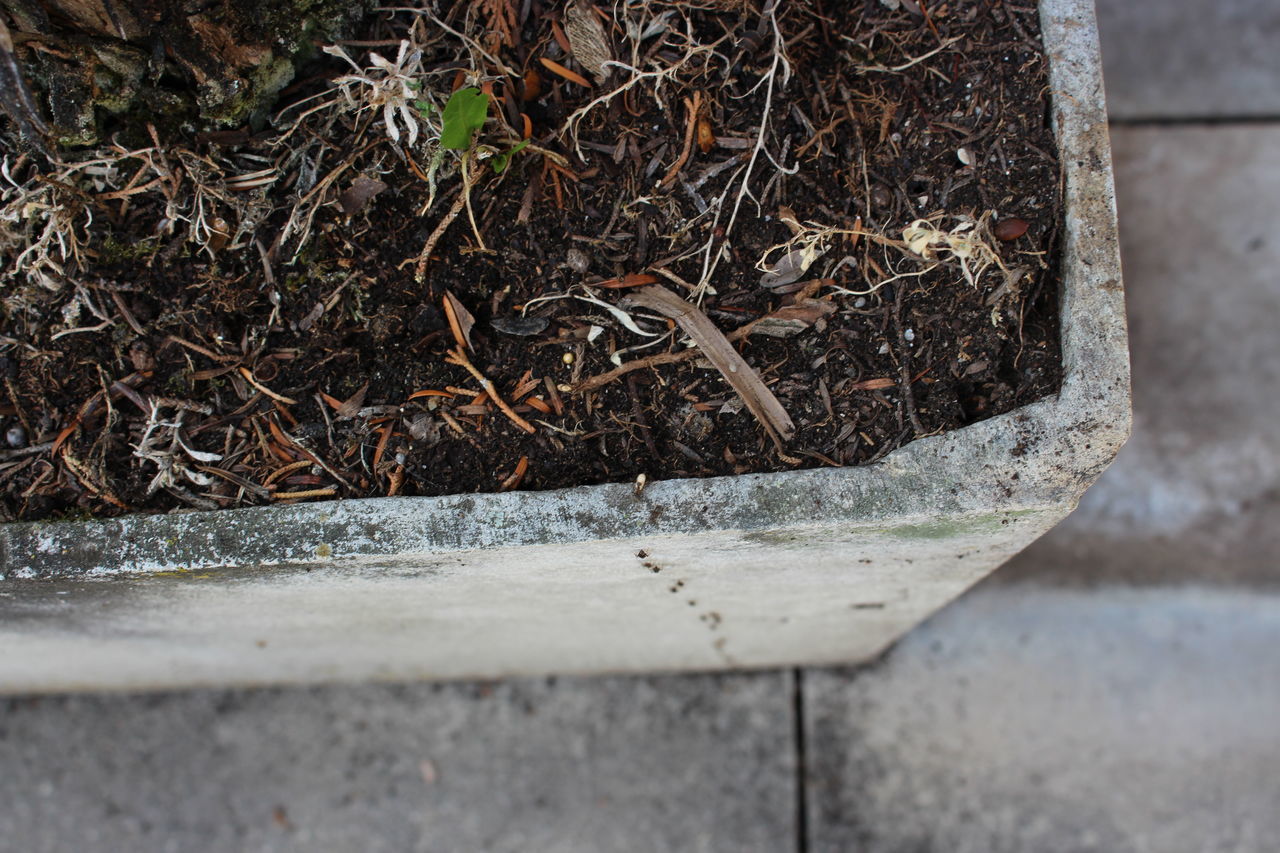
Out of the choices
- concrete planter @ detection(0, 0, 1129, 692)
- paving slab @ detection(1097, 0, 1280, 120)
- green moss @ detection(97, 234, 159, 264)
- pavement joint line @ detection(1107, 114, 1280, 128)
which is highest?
paving slab @ detection(1097, 0, 1280, 120)

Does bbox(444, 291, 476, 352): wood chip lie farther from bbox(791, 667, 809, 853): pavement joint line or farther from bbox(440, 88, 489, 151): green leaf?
bbox(791, 667, 809, 853): pavement joint line

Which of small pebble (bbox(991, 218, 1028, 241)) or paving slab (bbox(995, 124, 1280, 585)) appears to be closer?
small pebble (bbox(991, 218, 1028, 241))

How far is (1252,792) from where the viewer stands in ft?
6.89

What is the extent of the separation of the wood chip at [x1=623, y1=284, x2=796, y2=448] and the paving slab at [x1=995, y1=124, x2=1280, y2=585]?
4.22 feet

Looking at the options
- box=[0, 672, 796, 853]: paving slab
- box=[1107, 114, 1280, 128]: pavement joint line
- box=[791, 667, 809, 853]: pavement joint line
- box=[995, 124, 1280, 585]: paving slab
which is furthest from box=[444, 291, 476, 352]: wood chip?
box=[1107, 114, 1280, 128]: pavement joint line

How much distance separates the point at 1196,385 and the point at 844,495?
159 centimetres

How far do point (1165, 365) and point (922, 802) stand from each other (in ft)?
4.17

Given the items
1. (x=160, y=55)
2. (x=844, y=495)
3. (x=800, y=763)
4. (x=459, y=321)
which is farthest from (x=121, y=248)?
(x=800, y=763)

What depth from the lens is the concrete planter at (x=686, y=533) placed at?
3.78 ft

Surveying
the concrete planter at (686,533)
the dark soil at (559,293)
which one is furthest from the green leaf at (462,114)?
the concrete planter at (686,533)

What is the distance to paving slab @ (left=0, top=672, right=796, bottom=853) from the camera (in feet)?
7.09

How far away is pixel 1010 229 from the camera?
3.91ft

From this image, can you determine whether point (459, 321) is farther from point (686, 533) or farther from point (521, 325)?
point (686, 533)

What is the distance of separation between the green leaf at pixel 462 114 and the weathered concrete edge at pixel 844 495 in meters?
0.49
